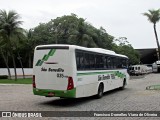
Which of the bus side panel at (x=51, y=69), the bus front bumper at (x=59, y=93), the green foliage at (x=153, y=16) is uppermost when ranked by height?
the green foliage at (x=153, y=16)

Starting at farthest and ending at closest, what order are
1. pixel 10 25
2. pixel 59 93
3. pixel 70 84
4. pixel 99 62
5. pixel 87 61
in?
pixel 10 25
pixel 99 62
pixel 87 61
pixel 59 93
pixel 70 84

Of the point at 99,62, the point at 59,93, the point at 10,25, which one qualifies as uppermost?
the point at 10,25

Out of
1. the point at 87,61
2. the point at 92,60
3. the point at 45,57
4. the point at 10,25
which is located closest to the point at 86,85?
the point at 87,61

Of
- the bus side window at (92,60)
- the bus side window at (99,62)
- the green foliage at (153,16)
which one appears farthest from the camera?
the green foliage at (153,16)

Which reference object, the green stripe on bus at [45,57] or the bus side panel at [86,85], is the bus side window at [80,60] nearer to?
the bus side panel at [86,85]

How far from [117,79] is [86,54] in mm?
6755

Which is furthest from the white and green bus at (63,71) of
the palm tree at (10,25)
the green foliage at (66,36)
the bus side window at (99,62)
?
the green foliage at (66,36)

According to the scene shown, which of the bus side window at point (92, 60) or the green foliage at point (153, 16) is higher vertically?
the green foliage at point (153, 16)

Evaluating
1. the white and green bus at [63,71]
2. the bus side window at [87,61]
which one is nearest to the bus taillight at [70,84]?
the white and green bus at [63,71]

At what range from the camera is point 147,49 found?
9962cm

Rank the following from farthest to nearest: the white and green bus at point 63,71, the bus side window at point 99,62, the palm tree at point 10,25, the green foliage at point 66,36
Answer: the green foliage at point 66,36, the palm tree at point 10,25, the bus side window at point 99,62, the white and green bus at point 63,71

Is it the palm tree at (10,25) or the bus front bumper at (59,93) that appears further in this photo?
the palm tree at (10,25)

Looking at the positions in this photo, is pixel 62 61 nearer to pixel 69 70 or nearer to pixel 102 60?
pixel 69 70

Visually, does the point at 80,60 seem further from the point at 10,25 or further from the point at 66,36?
the point at 66,36
